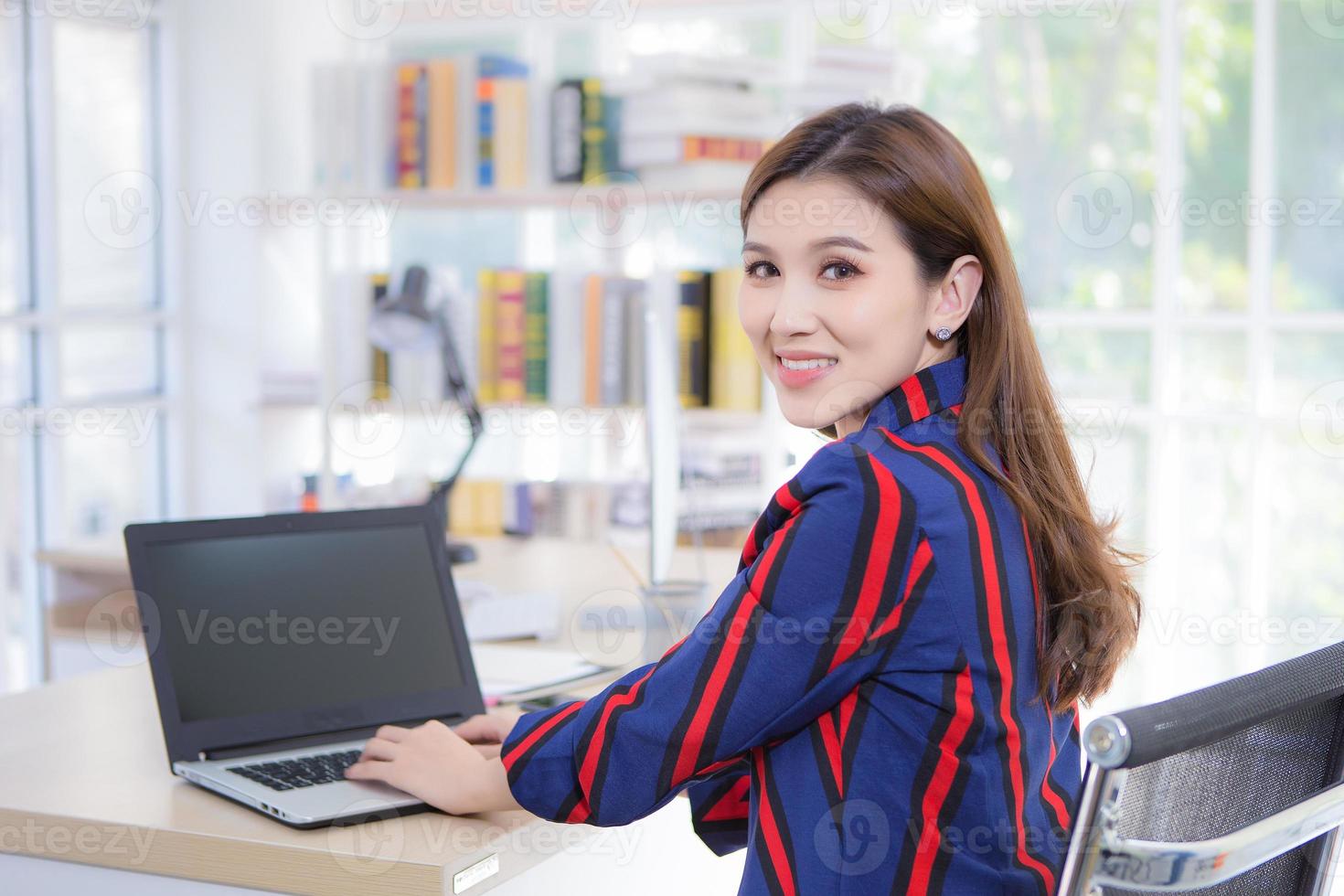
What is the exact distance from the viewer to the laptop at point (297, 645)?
1.35 m

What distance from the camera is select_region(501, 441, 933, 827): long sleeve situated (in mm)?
1015

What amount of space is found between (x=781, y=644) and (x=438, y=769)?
0.41m

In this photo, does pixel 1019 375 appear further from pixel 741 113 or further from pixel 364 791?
pixel 741 113

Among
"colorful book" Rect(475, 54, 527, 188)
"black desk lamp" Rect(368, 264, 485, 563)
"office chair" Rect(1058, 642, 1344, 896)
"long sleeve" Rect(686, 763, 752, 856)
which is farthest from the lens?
"colorful book" Rect(475, 54, 527, 188)

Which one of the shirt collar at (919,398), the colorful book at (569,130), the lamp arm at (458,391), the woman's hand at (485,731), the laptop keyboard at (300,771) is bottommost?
the laptop keyboard at (300,771)

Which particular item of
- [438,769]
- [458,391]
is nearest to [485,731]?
[438,769]

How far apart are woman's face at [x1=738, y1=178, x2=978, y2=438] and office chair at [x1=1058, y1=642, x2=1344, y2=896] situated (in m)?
0.41

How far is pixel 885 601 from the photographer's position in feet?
3.33

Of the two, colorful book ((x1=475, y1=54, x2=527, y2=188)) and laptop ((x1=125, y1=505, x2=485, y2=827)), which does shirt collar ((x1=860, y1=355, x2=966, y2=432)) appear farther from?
colorful book ((x1=475, y1=54, x2=527, y2=188))

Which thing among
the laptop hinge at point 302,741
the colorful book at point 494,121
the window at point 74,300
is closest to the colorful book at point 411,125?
the colorful book at point 494,121

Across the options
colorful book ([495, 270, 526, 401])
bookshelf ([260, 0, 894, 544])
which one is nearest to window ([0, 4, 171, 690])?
bookshelf ([260, 0, 894, 544])

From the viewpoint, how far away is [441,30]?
14.1ft

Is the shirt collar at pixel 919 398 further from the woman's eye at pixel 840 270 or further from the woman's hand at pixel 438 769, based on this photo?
the woman's hand at pixel 438 769

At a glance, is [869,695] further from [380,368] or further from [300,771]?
[380,368]
